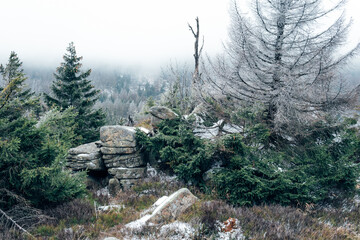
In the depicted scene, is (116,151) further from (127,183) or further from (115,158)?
(127,183)

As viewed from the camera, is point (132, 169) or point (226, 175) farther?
point (132, 169)

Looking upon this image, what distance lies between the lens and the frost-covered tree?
6.29 m

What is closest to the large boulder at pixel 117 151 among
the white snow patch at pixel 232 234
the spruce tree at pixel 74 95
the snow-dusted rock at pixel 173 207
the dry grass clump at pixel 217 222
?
the dry grass clump at pixel 217 222

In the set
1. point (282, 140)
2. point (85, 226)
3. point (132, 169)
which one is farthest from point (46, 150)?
point (282, 140)

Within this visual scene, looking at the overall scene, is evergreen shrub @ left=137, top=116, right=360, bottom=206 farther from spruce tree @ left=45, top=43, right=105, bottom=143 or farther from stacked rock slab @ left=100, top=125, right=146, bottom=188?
spruce tree @ left=45, top=43, right=105, bottom=143

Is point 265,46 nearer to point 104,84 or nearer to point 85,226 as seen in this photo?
point 85,226

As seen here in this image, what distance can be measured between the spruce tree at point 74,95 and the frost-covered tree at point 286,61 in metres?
12.2

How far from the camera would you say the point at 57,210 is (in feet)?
15.4

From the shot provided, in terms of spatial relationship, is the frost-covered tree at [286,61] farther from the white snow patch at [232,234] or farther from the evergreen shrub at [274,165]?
the white snow patch at [232,234]

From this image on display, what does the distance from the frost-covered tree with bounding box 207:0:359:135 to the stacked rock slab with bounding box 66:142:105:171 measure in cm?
582

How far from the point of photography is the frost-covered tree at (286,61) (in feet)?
20.6

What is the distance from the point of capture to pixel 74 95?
631 inches

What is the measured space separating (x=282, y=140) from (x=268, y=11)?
4.84 meters

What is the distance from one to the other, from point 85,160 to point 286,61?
894 cm
